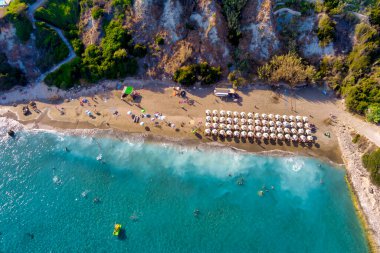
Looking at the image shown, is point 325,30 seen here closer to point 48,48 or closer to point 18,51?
point 48,48

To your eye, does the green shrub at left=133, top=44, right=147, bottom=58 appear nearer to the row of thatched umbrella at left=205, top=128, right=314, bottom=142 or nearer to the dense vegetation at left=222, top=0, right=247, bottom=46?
the dense vegetation at left=222, top=0, right=247, bottom=46

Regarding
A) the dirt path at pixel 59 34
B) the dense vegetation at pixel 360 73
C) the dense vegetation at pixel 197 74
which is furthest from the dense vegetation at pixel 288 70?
the dirt path at pixel 59 34

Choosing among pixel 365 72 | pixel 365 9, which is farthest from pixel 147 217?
pixel 365 9

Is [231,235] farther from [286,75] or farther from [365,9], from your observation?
[365,9]

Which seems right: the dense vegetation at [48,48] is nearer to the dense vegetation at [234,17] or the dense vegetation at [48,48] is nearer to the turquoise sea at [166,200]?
the turquoise sea at [166,200]

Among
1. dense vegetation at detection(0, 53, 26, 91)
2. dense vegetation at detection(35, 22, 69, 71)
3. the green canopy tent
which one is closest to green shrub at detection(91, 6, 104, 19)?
dense vegetation at detection(35, 22, 69, 71)
